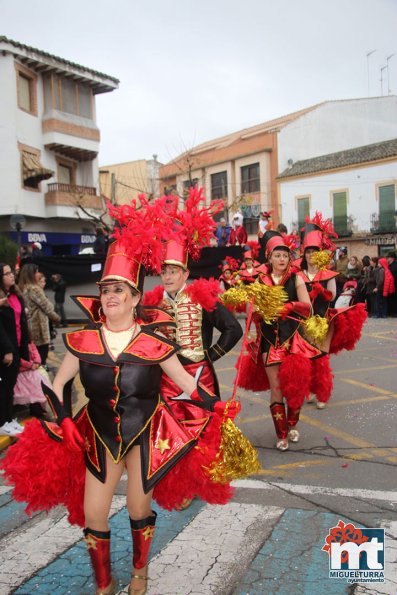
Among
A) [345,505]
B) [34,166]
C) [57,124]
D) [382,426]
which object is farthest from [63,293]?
[57,124]

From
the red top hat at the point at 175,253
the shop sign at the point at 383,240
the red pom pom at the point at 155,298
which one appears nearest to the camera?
the red top hat at the point at 175,253

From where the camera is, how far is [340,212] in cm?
A: 3528

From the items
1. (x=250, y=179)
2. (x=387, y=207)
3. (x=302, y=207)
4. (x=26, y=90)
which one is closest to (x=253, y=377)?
(x=26, y=90)

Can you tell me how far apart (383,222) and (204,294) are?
31.6m

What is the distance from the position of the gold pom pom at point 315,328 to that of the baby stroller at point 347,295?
10.4 metres

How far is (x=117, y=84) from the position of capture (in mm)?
31281

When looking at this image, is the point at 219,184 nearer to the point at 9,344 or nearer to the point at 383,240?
the point at 383,240

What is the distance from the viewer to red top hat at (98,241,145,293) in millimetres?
3012

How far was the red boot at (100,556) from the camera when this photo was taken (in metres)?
2.80

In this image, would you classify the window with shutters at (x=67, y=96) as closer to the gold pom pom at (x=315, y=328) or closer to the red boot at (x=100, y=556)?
the gold pom pom at (x=315, y=328)

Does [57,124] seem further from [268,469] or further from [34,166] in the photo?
[268,469]

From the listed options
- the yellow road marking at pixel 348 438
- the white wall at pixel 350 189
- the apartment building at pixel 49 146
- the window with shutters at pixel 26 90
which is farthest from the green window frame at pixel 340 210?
the yellow road marking at pixel 348 438

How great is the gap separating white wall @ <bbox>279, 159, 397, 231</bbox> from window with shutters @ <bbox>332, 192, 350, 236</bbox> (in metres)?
0.27

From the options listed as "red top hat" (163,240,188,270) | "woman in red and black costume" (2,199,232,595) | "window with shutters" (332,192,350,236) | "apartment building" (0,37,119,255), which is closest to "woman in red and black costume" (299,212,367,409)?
"red top hat" (163,240,188,270)
